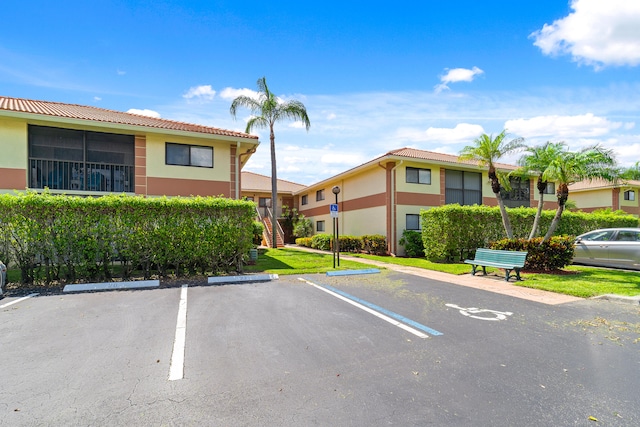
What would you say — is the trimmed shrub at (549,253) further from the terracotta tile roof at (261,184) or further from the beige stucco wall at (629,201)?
the beige stucco wall at (629,201)

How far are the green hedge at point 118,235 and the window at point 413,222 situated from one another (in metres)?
10.9

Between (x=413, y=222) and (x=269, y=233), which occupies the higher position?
(x=413, y=222)

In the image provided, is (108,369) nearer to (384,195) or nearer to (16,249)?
(16,249)

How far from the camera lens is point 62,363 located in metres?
4.01

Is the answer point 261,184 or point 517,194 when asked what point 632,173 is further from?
point 261,184

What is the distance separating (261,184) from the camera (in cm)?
3038

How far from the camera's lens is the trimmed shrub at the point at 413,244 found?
57.9 ft

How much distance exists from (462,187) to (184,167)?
16.2 meters

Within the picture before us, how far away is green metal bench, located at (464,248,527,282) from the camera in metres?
9.84

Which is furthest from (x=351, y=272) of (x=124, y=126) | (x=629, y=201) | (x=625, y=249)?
(x=629, y=201)

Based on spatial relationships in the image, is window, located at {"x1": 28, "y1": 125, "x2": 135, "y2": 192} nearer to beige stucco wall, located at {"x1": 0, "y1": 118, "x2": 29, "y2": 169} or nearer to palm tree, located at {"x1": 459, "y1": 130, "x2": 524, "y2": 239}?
beige stucco wall, located at {"x1": 0, "y1": 118, "x2": 29, "y2": 169}

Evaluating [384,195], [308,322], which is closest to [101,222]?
[308,322]

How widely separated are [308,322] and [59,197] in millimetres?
8040

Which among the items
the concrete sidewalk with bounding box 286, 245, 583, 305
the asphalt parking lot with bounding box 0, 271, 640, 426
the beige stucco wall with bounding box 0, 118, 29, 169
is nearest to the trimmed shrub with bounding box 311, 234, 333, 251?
the concrete sidewalk with bounding box 286, 245, 583, 305
